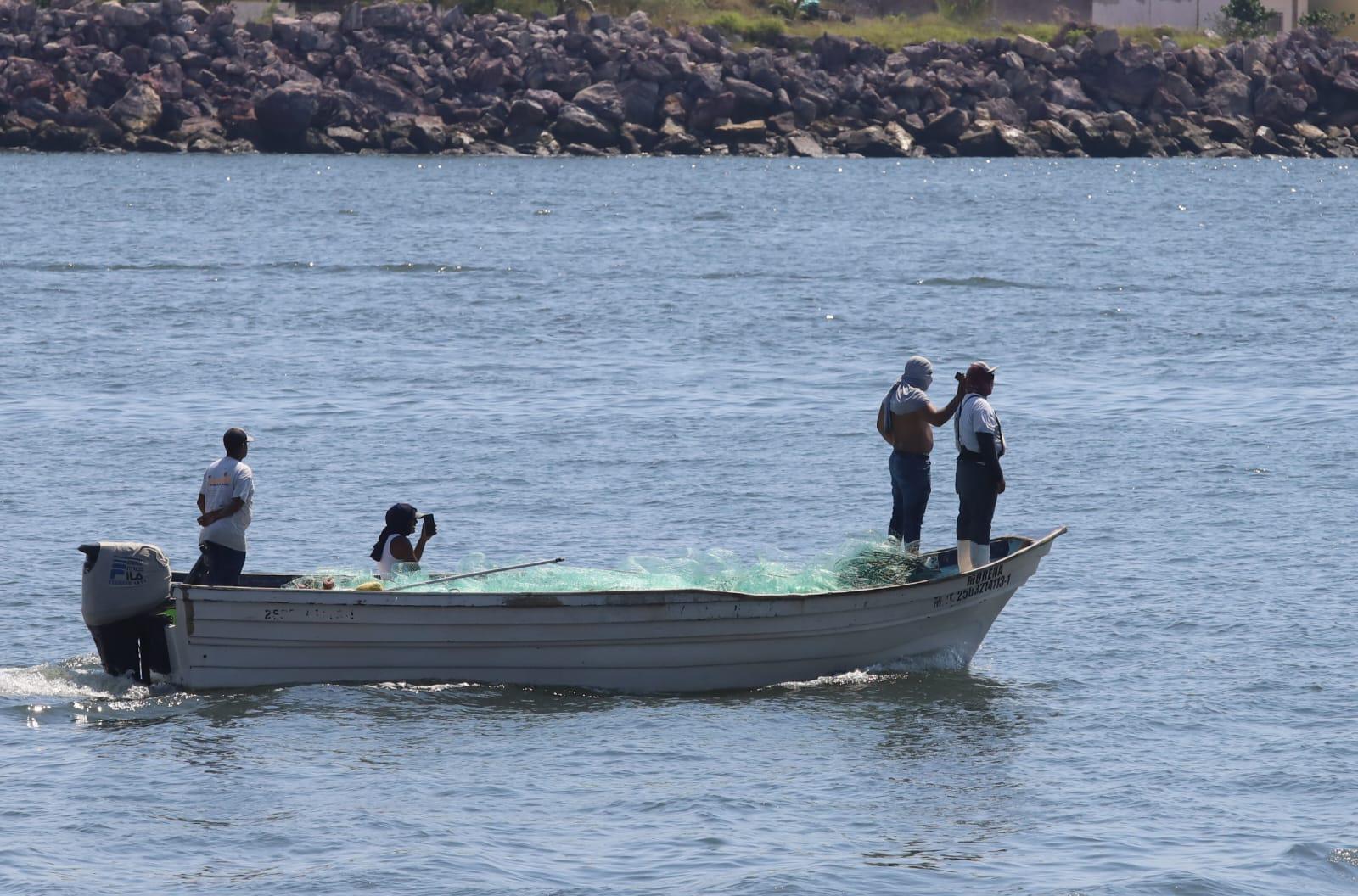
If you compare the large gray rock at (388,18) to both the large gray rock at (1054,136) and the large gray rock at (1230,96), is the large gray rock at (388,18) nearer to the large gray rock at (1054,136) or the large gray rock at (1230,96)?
the large gray rock at (1054,136)

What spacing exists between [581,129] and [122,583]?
269 ft

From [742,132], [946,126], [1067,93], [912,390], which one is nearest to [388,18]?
[742,132]

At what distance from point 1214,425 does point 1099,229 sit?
37621 millimetres

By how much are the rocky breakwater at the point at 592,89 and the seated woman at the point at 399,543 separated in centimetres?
7995

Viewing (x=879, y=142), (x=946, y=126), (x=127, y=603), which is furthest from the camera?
(x=946, y=126)

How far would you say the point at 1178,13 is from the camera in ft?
382

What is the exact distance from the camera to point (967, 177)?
293 ft

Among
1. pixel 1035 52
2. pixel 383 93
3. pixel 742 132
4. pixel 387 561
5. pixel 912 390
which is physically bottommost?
pixel 387 561

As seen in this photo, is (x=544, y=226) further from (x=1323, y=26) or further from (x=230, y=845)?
(x=1323, y=26)

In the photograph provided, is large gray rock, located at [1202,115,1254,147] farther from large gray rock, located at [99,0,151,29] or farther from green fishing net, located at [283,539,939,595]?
green fishing net, located at [283,539,939,595]

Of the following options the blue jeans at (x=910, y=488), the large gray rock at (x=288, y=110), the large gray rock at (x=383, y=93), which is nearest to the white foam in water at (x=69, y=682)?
the blue jeans at (x=910, y=488)

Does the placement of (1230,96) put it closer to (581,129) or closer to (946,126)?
(946,126)

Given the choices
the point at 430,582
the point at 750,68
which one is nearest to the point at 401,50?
the point at 750,68

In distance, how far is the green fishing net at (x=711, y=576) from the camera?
51.3 feet
